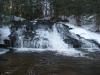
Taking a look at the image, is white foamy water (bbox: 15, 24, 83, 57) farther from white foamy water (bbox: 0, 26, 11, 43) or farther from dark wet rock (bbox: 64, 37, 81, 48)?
white foamy water (bbox: 0, 26, 11, 43)

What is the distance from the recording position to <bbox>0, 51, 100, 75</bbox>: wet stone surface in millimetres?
12531

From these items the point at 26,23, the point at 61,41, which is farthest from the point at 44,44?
the point at 26,23

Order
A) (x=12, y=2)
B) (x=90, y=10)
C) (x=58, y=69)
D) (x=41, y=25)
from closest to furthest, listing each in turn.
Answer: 1. (x=58, y=69)
2. (x=41, y=25)
3. (x=90, y=10)
4. (x=12, y=2)

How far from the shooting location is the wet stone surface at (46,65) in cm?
1253

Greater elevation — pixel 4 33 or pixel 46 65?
pixel 4 33

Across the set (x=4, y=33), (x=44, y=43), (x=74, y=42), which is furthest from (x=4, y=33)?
(x=74, y=42)

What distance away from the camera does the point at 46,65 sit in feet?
47.0

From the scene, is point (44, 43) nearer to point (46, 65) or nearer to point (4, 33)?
point (4, 33)

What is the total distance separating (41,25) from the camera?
25.9 meters

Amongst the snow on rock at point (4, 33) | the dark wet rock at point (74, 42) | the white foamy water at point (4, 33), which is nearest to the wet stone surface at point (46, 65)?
the dark wet rock at point (74, 42)

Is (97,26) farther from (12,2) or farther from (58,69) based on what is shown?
(58,69)

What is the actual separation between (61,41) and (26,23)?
5.26 metres

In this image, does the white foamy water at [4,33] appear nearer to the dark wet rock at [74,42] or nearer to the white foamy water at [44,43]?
the white foamy water at [44,43]

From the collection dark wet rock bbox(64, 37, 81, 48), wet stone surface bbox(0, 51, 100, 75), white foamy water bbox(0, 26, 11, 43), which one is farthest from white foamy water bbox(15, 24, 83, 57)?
wet stone surface bbox(0, 51, 100, 75)
